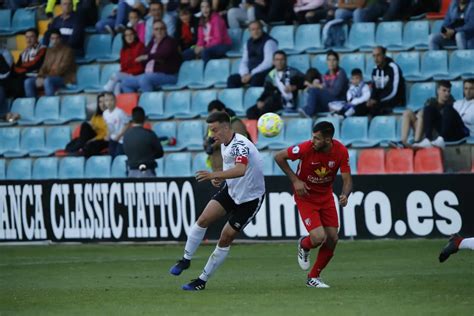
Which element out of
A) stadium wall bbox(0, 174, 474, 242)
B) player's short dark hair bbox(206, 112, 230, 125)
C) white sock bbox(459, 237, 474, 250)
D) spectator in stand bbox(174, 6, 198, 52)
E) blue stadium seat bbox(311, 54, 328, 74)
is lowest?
stadium wall bbox(0, 174, 474, 242)

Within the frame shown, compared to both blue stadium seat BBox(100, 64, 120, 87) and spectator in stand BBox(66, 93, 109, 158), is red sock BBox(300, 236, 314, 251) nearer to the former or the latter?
spectator in stand BBox(66, 93, 109, 158)

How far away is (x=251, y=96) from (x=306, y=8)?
2311 millimetres

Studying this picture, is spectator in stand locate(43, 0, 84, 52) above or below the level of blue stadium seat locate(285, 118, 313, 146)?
above

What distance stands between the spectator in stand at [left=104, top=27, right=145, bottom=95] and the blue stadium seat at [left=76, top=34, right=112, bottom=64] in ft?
4.50

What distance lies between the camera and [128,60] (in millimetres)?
24156

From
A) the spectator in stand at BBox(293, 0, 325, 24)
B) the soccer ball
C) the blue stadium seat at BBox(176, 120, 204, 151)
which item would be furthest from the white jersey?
the spectator in stand at BBox(293, 0, 325, 24)

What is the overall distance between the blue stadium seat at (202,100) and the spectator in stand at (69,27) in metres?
3.64

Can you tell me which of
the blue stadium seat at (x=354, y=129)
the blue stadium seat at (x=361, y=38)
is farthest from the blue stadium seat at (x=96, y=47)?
the blue stadium seat at (x=354, y=129)

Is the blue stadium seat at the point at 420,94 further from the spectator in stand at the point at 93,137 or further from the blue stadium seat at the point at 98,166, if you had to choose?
the spectator in stand at the point at 93,137

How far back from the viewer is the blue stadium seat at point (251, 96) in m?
22.4

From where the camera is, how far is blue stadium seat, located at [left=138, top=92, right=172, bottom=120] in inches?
928

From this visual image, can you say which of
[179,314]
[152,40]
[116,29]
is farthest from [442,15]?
[179,314]

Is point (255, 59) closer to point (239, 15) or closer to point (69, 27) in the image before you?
point (239, 15)

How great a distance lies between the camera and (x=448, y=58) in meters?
21.3
